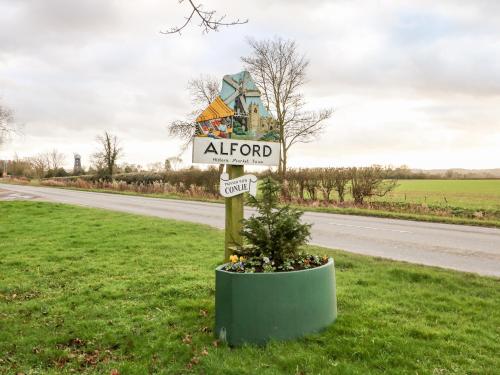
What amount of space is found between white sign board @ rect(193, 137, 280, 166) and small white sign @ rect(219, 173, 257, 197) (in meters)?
0.19

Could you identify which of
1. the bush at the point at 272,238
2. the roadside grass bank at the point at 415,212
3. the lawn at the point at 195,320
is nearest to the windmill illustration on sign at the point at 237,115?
the bush at the point at 272,238

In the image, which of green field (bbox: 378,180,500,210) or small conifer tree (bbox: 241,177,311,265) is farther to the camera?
green field (bbox: 378,180,500,210)

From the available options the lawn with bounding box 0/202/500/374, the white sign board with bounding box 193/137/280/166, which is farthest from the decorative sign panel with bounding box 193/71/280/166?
the lawn with bounding box 0/202/500/374

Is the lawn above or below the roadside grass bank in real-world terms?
below

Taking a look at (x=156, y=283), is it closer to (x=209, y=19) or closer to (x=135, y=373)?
(x=135, y=373)

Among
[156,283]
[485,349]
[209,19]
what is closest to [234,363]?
[485,349]

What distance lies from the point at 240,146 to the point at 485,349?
3.34 metres

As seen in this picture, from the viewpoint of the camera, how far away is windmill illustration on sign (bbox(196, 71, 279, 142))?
18.5 ft

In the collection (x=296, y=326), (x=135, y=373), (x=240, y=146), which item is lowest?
(x=135, y=373)

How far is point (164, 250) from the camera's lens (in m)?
9.80

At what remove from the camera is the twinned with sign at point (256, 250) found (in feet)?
14.3

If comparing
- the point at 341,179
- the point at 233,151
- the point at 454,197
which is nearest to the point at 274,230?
the point at 233,151

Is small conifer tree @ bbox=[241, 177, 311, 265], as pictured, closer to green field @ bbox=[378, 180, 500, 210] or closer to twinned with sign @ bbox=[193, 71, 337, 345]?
twinned with sign @ bbox=[193, 71, 337, 345]

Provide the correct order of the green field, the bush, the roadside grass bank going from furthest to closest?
1. the green field
2. the roadside grass bank
3. the bush
